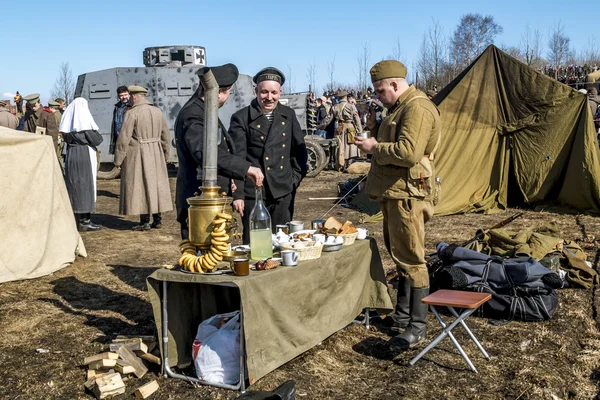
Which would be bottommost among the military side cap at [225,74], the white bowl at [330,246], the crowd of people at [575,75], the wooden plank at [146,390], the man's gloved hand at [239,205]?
the wooden plank at [146,390]

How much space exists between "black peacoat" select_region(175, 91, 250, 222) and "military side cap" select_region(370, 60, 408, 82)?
101cm

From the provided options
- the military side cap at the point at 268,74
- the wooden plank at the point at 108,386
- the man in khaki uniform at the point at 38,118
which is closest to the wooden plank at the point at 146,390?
the wooden plank at the point at 108,386

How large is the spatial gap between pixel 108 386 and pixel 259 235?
1.18 metres

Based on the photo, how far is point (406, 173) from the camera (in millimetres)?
4160

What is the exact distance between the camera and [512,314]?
488 cm

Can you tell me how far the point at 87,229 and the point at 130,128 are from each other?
1.61 m

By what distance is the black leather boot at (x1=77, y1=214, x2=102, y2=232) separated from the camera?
8.96 metres

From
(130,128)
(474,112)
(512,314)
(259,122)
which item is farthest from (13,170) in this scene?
(474,112)

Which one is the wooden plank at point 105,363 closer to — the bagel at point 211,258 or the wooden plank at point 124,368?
the wooden plank at point 124,368

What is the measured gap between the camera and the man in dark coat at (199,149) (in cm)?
427

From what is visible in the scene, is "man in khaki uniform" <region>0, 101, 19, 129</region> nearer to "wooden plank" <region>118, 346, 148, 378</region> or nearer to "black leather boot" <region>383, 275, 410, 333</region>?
"wooden plank" <region>118, 346, 148, 378</region>

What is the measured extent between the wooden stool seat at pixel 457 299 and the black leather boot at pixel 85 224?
6.12m

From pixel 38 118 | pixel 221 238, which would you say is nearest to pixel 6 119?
pixel 38 118

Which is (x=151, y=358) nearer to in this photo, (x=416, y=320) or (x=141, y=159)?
(x=416, y=320)
